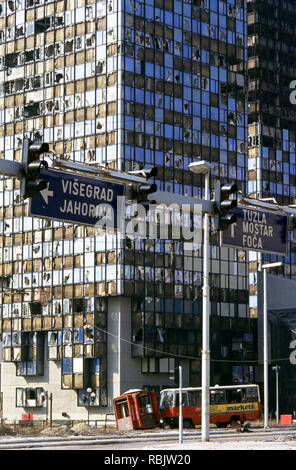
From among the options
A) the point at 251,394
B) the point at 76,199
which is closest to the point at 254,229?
the point at 76,199

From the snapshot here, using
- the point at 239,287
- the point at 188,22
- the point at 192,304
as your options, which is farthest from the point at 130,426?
the point at 188,22

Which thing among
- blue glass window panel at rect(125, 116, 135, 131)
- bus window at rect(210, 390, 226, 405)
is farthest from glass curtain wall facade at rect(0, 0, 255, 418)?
bus window at rect(210, 390, 226, 405)

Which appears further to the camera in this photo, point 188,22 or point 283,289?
point 283,289

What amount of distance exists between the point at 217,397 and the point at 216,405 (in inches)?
22.3

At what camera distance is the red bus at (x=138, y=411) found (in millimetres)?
65125

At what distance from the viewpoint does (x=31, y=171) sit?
2188 cm

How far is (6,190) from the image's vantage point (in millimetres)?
107250

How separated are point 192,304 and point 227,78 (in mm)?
26417

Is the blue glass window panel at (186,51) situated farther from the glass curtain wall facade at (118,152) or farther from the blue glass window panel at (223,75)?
the blue glass window panel at (223,75)

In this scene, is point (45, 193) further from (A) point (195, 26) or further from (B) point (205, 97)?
(A) point (195, 26)

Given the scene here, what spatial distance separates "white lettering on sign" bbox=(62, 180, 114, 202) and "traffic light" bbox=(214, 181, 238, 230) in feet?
13.1

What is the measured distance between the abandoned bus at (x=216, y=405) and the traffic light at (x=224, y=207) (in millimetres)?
42730

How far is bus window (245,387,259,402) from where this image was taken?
72.6 meters

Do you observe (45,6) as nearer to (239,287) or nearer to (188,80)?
(188,80)
